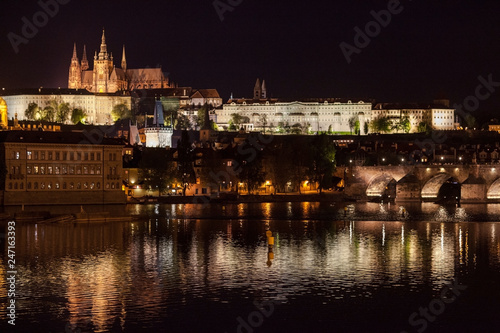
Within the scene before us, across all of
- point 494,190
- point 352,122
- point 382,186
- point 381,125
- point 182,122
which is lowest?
point 494,190

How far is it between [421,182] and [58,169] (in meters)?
25.7

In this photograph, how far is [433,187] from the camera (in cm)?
6531

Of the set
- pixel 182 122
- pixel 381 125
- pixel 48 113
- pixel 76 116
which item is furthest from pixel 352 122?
pixel 48 113

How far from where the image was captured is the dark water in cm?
1906

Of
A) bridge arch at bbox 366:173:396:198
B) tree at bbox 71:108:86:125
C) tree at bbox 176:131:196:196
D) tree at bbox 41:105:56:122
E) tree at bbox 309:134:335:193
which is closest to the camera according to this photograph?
tree at bbox 176:131:196:196

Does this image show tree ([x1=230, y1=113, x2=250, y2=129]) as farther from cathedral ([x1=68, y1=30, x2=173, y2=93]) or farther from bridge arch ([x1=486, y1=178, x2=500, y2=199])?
bridge arch ([x1=486, y1=178, x2=500, y2=199])

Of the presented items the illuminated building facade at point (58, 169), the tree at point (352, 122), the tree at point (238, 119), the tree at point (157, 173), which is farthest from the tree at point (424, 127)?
the illuminated building facade at point (58, 169)

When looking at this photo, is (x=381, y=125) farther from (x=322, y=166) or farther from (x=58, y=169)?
(x=58, y=169)

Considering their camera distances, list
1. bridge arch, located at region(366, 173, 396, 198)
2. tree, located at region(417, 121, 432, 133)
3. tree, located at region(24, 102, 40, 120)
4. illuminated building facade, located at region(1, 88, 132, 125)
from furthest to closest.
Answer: illuminated building facade, located at region(1, 88, 132, 125) → tree, located at region(417, 121, 432, 133) → tree, located at region(24, 102, 40, 120) → bridge arch, located at region(366, 173, 396, 198)

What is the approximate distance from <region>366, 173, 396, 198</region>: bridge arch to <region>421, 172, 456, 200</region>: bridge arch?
2244 millimetres

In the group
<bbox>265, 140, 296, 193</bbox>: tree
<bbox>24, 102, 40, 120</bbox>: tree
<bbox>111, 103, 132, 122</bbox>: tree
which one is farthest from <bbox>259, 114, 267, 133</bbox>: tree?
<bbox>265, 140, 296, 193</bbox>: tree

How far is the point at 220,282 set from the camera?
22953mm

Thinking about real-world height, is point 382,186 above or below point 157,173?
below

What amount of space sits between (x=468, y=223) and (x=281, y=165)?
74.5 ft
